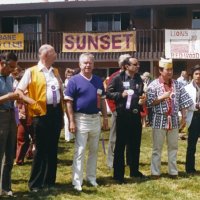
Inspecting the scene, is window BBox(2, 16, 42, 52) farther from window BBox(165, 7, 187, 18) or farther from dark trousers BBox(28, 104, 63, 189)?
dark trousers BBox(28, 104, 63, 189)

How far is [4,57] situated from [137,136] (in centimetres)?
239

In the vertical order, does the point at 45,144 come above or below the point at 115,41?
below

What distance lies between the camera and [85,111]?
6027 mm

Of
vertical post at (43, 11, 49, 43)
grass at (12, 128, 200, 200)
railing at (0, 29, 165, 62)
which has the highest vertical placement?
vertical post at (43, 11, 49, 43)

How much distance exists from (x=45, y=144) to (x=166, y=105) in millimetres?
1922

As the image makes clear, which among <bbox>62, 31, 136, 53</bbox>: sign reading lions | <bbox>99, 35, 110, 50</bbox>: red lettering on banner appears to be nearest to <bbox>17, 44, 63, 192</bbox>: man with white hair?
<bbox>62, 31, 136, 53</bbox>: sign reading lions

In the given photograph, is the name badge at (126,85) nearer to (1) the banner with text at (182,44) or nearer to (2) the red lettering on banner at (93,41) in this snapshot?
(1) the banner with text at (182,44)

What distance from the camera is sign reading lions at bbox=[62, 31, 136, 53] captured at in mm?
19922

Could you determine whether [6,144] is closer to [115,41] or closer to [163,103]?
[163,103]

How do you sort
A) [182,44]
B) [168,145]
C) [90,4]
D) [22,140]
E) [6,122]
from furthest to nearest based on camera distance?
[90,4] → [182,44] → [22,140] → [168,145] → [6,122]

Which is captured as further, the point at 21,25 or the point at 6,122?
the point at 21,25

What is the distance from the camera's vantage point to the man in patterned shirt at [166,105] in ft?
21.6

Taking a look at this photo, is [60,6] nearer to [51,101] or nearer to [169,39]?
[169,39]

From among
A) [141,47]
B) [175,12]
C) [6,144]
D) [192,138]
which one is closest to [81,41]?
[141,47]
